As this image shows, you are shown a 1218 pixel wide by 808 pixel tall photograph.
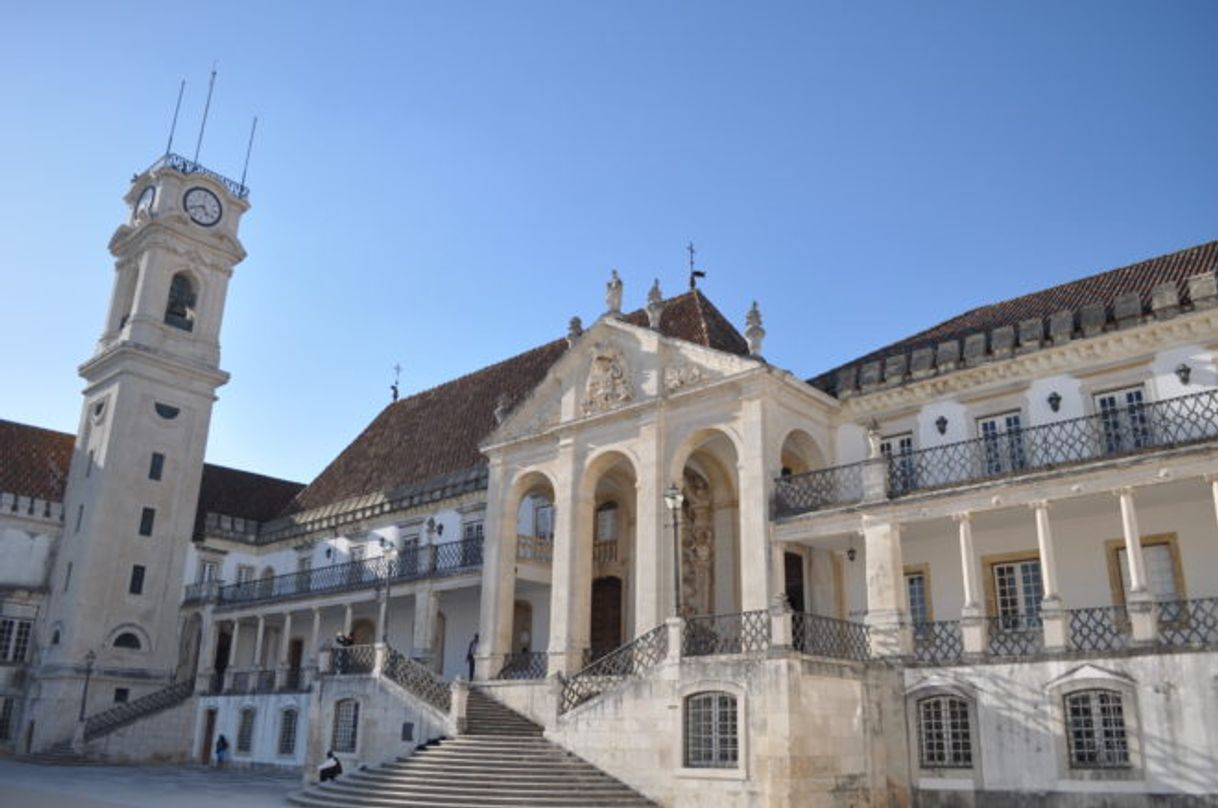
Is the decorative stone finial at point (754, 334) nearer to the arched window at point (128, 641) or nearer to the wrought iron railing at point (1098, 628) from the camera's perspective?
the wrought iron railing at point (1098, 628)

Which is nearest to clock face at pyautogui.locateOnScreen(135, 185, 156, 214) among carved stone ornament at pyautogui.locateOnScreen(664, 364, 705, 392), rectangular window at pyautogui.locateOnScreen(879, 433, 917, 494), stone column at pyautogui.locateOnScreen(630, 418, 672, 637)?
carved stone ornament at pyautogui.locateOnScreen(664, 364, 705, 392)

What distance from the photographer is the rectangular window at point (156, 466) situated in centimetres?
3684

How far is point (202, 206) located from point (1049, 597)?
3529 centimetres

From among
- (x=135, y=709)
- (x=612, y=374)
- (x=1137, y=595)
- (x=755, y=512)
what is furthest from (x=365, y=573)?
(x=1137, y=595)

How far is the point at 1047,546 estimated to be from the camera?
16906 millimetres

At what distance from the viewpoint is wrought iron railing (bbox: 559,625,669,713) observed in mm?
18953

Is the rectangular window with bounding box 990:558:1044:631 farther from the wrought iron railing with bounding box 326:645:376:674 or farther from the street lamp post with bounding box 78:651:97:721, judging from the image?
the street lamp post with bounding box 78:651:97:721

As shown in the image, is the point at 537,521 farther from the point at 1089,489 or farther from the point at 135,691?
the point at 135,691

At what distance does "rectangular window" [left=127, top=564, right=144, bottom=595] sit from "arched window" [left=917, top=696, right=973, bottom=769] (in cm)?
2910

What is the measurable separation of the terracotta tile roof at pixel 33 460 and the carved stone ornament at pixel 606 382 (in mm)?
25441

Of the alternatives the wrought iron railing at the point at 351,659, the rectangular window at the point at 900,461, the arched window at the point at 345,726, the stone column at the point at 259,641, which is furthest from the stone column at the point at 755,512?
the stone column at the point at 259,641

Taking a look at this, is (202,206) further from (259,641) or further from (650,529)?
(650,529)

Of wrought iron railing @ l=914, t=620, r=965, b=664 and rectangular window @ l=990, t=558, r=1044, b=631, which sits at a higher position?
rectangular window @ l=990, t=558, r=1044, b=631

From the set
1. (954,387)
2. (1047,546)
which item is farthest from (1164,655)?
(954,387)
